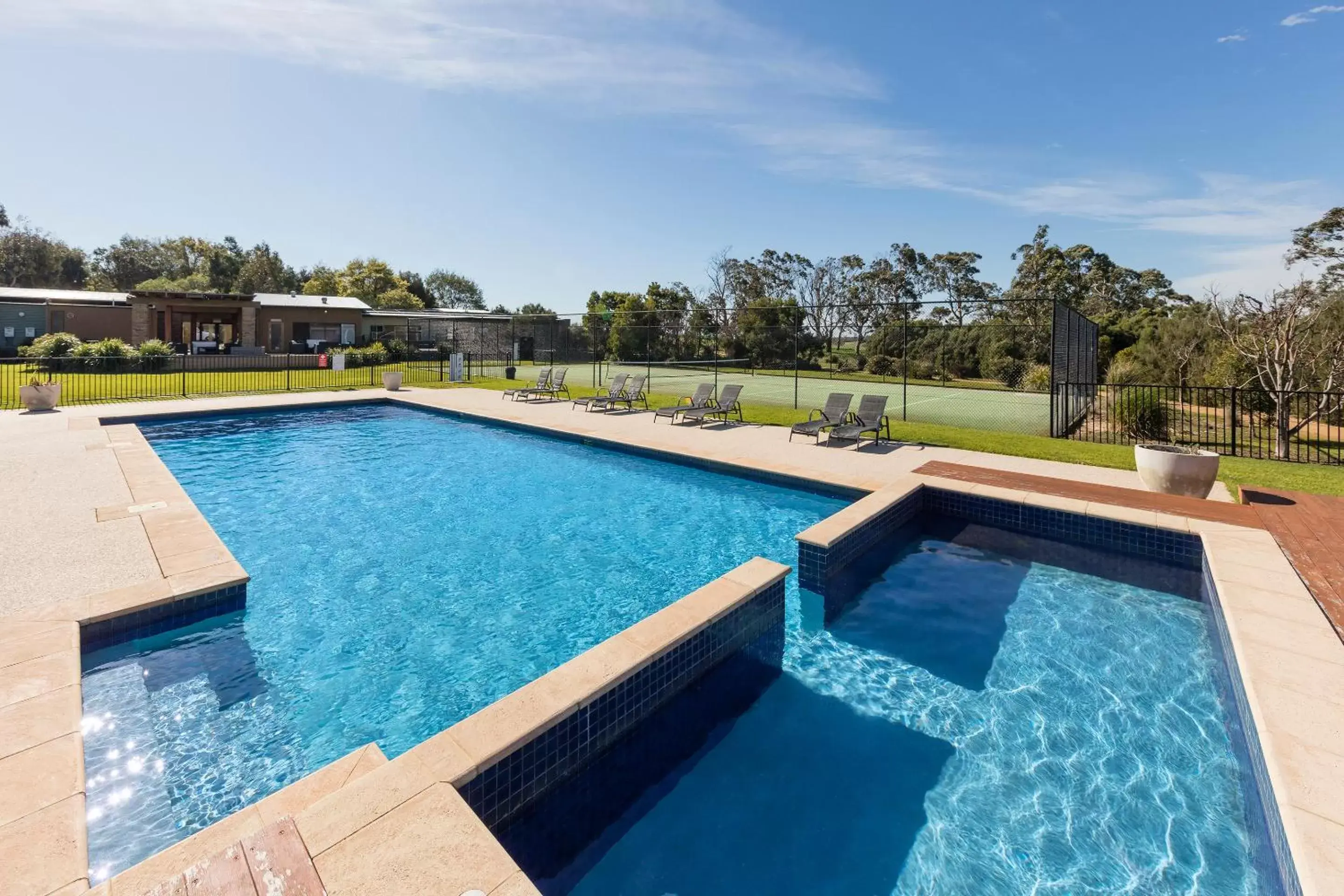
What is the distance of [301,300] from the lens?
2872 centimetres

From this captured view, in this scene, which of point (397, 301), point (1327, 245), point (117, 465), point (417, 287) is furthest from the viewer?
point (417, 287)

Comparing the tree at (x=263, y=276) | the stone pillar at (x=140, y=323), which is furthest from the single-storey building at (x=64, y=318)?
the tree at (x=263, y=276)

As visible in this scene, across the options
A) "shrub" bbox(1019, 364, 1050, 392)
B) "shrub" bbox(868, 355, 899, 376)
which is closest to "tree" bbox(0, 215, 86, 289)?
"shrub" bbox(868, 355, 899, 376)

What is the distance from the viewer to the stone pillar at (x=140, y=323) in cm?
2453

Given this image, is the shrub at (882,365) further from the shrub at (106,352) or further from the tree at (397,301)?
the tree at (397,301)

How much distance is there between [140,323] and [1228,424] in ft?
118

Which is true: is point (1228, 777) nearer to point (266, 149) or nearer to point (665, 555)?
point (665, 555)

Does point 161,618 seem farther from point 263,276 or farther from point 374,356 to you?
point 263,276

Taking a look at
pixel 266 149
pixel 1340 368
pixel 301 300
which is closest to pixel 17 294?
pixel 301 300

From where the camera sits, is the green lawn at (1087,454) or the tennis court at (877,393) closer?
the green lawn at (1087,454)

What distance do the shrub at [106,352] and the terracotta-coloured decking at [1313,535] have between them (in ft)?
83.8

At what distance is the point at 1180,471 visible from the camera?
6.10 meters

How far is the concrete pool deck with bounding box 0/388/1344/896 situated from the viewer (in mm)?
1866

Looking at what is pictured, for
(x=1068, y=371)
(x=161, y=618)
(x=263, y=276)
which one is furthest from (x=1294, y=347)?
(x=263, y=276)
